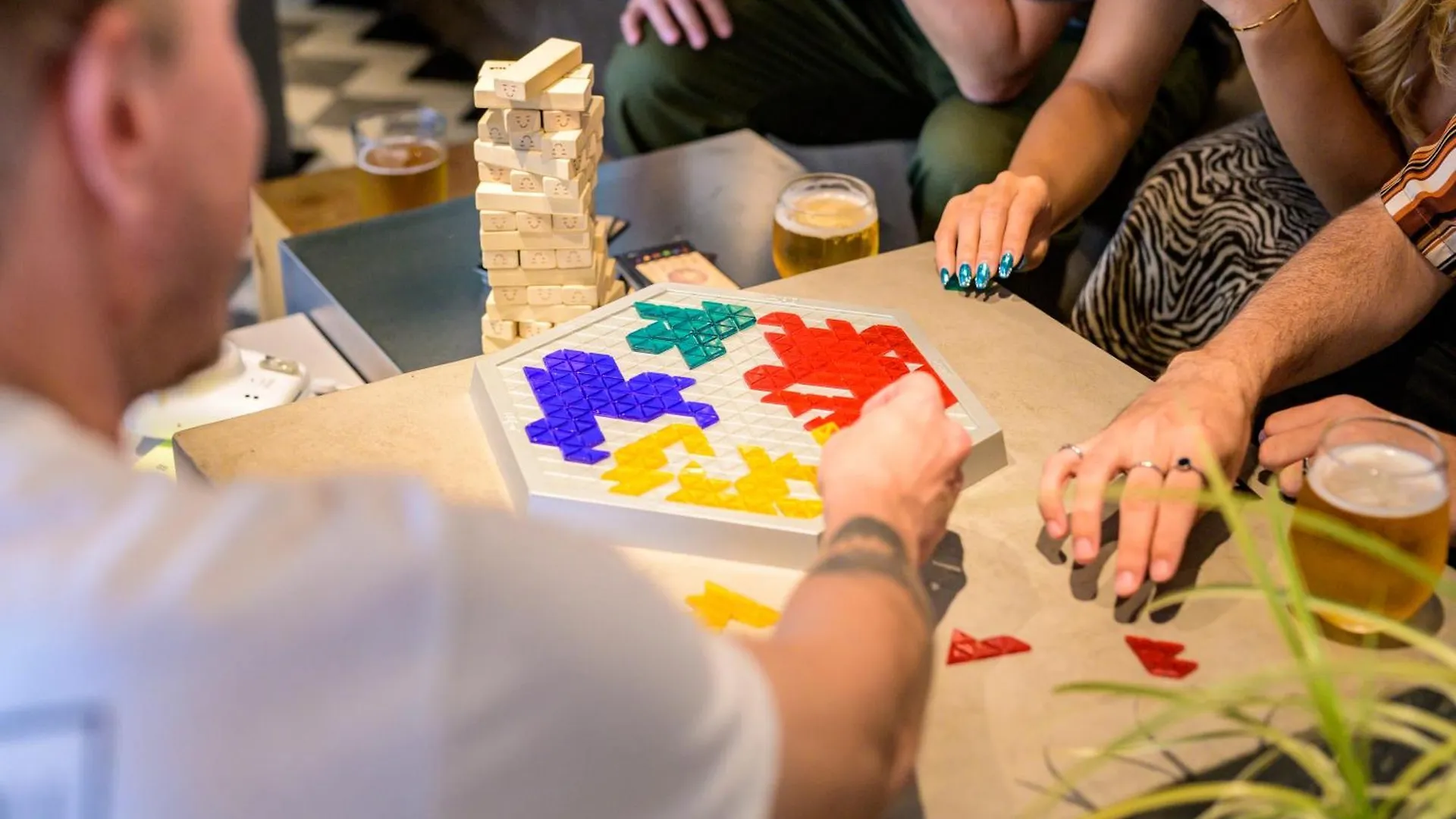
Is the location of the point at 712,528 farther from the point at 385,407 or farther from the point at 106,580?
the point at 106,580

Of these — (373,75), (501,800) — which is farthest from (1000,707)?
(373,75)

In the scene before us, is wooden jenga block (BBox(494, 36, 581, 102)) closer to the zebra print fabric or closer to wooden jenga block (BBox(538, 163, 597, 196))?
wooden jenga block (BBox(538, 163, 597, 196))

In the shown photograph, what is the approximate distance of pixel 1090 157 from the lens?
163 cm

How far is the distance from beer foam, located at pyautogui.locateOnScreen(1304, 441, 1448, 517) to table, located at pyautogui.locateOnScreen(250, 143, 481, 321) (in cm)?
164

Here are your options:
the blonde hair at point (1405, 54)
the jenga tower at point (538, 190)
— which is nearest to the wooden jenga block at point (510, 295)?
the jenga tower at point (538, 190)

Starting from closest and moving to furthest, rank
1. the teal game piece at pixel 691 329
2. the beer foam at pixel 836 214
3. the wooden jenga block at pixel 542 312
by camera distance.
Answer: the teal game piece at pixel 691 329 < the wooden jenga block at pixel 542 312 < the beer foam at pixel 836 214

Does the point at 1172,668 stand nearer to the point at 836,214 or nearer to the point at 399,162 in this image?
the point at 836,214

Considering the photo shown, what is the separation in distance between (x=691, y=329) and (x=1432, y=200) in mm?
769

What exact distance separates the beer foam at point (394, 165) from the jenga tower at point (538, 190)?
639 mm

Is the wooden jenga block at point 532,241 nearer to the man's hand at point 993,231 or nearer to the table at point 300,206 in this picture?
the man's hand at point 993,231

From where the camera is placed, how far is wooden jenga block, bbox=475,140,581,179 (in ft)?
4.37

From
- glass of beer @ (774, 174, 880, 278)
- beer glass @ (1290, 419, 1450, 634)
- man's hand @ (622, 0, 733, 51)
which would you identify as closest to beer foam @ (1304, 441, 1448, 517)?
beer glass @ (1290, 419, 1450, 634)

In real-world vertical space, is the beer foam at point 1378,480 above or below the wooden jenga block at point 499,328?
above

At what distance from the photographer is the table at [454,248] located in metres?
1.56
